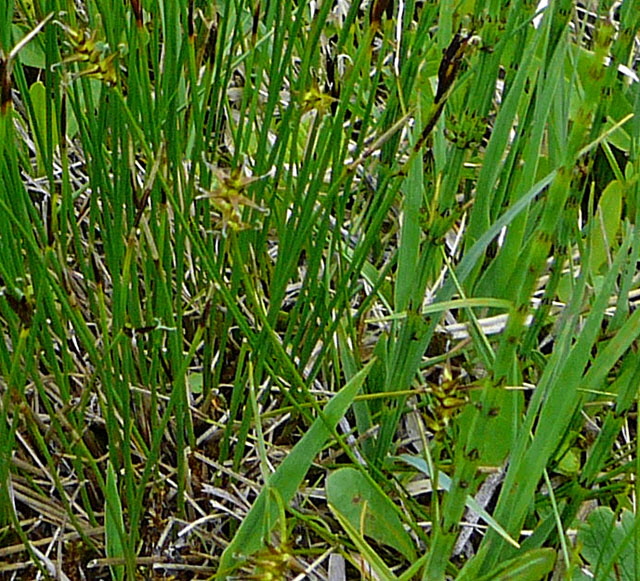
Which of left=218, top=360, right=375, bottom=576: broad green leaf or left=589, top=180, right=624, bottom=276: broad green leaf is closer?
left=218, top=360, right=375, bottom=576: broad green leaf

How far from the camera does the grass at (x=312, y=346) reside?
620 millimetres

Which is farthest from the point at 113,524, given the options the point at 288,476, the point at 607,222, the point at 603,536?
the point at 607,222

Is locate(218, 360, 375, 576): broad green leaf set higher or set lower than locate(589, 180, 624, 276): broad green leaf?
lower

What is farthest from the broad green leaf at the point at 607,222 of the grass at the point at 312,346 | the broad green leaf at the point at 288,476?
the broad green leaf at the point at 288,476

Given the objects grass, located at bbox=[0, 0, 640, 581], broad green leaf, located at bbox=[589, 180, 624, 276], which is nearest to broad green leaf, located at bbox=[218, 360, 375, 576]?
grass, located at bbox=[0, 0, 640, 581]

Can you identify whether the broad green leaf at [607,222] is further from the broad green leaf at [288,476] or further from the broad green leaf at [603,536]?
the broad green leaf at [288,476]

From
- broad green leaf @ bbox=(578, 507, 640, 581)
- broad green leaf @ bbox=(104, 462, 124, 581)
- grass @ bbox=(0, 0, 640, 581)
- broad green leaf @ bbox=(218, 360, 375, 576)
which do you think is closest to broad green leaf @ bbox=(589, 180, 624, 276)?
grass @ bbox=(0, 0, 640, 581)

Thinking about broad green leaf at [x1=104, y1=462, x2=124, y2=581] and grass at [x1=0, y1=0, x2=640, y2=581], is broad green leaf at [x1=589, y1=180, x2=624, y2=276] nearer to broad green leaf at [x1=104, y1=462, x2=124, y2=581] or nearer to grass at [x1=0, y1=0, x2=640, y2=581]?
grass at [x1=0, y1=0, x2=640, y2=581]

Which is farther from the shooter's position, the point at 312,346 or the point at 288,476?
the point at 312,346

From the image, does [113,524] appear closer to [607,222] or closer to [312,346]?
[312,346]

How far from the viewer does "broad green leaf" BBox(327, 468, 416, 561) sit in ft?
2.31

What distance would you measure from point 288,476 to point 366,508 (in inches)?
4.5

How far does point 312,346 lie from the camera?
812 millimetres

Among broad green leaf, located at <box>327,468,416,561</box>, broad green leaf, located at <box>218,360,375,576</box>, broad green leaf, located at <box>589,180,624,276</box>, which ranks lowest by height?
broad green leaf, located at <box>327,468,416,561</box>
